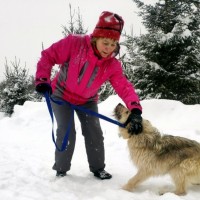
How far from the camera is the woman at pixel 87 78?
143 inches

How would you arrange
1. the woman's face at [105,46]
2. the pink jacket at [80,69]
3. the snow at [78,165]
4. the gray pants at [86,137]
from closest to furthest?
the snow at [78,165], the woman's face at [105,46], the pink jacket at [80,69], the gray pants at [86,137]

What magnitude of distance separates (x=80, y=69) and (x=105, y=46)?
425 mm

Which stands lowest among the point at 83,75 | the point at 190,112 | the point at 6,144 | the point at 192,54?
the point at 6,144

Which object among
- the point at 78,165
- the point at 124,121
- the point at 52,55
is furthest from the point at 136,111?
the point at 78,165

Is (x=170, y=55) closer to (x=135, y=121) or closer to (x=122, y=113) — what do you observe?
(x=122, y=113)

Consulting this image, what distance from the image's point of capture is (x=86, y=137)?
4.18 m

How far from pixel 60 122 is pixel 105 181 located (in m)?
0.94

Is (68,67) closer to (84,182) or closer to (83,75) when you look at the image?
(83,75)

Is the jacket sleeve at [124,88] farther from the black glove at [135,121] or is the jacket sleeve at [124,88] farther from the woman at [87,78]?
the black glove at [135,121]

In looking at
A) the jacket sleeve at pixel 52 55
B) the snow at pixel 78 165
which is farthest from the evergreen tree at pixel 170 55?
the jacket sleeve at pixel 52 55

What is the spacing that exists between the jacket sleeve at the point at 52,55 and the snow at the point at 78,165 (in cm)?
128

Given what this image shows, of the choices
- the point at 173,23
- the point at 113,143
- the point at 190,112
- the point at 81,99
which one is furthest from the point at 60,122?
the point at 173,23

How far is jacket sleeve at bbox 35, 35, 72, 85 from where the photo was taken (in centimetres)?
369

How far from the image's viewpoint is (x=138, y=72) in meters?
9.81
